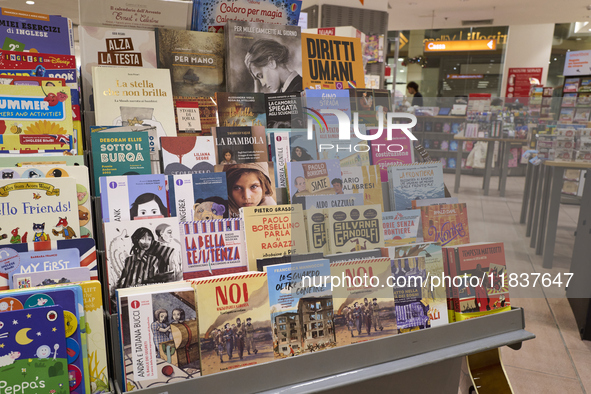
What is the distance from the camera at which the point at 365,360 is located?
45.0 inches

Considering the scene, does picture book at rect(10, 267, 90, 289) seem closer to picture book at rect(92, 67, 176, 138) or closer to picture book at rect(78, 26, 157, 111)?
picture book at rect(92, 67, 176, 138)

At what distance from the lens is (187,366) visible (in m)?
0.97

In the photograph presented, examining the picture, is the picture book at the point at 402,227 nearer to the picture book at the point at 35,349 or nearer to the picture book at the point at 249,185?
the picture book at the point at 249,185

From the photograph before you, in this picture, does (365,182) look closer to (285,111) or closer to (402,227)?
(402,227)

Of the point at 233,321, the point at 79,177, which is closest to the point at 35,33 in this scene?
the point at 79,177

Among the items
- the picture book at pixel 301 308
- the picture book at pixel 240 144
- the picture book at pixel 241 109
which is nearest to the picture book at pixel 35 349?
the picture book at pixel 301 308

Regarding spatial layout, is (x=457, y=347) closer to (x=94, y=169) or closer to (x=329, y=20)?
(x=94, y=169)

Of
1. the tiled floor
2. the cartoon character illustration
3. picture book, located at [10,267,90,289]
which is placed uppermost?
the cartoon character illustration

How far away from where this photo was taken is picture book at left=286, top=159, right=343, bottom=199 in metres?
1.30

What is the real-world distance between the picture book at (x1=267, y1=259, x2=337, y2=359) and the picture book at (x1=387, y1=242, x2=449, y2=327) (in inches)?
10.5

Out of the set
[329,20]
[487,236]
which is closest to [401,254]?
[487,236]

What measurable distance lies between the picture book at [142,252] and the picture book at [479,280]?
0.84m

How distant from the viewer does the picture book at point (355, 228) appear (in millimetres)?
1242

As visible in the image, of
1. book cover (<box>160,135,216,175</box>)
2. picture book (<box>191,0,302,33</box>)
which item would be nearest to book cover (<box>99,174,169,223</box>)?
book cover (<box>160,135,216,175</box>)
